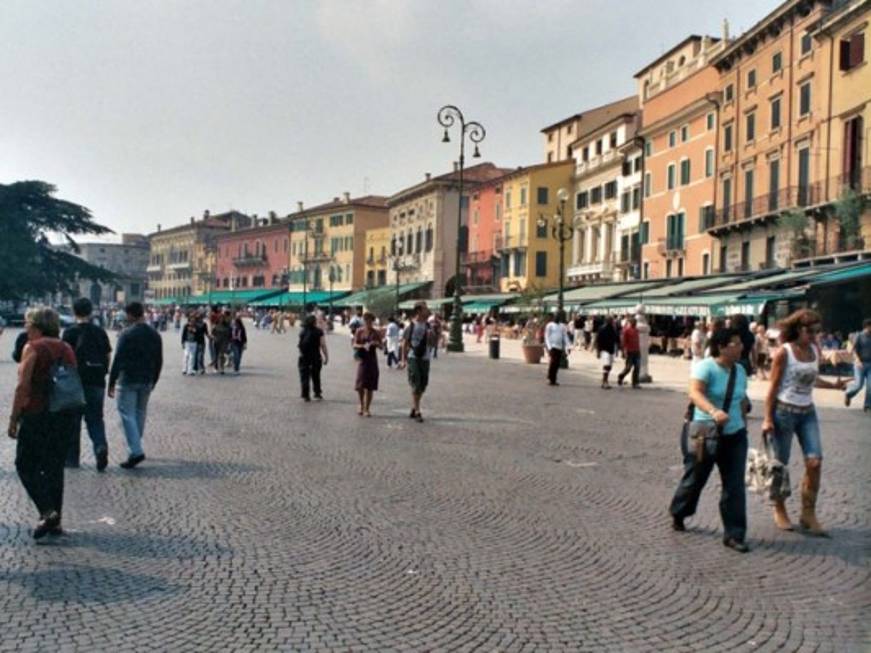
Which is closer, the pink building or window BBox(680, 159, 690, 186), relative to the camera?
window BBox(680, 159, 690, 186)

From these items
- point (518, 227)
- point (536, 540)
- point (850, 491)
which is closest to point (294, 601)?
point (536, 540)

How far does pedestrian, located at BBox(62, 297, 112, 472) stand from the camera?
838 centimetres

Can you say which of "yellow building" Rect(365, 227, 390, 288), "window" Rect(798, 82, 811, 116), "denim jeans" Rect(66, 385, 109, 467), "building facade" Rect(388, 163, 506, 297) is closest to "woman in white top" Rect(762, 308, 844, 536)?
"denim jeans" Rect(66, 385, 109, 467)

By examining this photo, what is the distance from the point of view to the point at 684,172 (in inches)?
1793

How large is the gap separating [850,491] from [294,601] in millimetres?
5667

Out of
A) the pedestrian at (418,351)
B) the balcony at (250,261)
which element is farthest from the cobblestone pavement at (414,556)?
the balcony at (250,261)

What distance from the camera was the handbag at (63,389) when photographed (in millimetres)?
6098

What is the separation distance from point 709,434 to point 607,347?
1359 centimetres

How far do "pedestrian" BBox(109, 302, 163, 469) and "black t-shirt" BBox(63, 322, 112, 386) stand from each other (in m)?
0.22

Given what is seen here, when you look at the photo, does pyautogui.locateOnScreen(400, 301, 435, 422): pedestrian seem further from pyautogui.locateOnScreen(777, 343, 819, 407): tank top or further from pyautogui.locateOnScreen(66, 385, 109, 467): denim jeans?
pyautogui.locateOnScreen(777, 343, 819, 407): tank top

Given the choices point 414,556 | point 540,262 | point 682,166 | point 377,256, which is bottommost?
point 414,556

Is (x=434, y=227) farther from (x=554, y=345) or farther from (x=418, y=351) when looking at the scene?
(x=418, y=351)

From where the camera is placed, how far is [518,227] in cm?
6594

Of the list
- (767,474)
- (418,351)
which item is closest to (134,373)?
(418,351)
